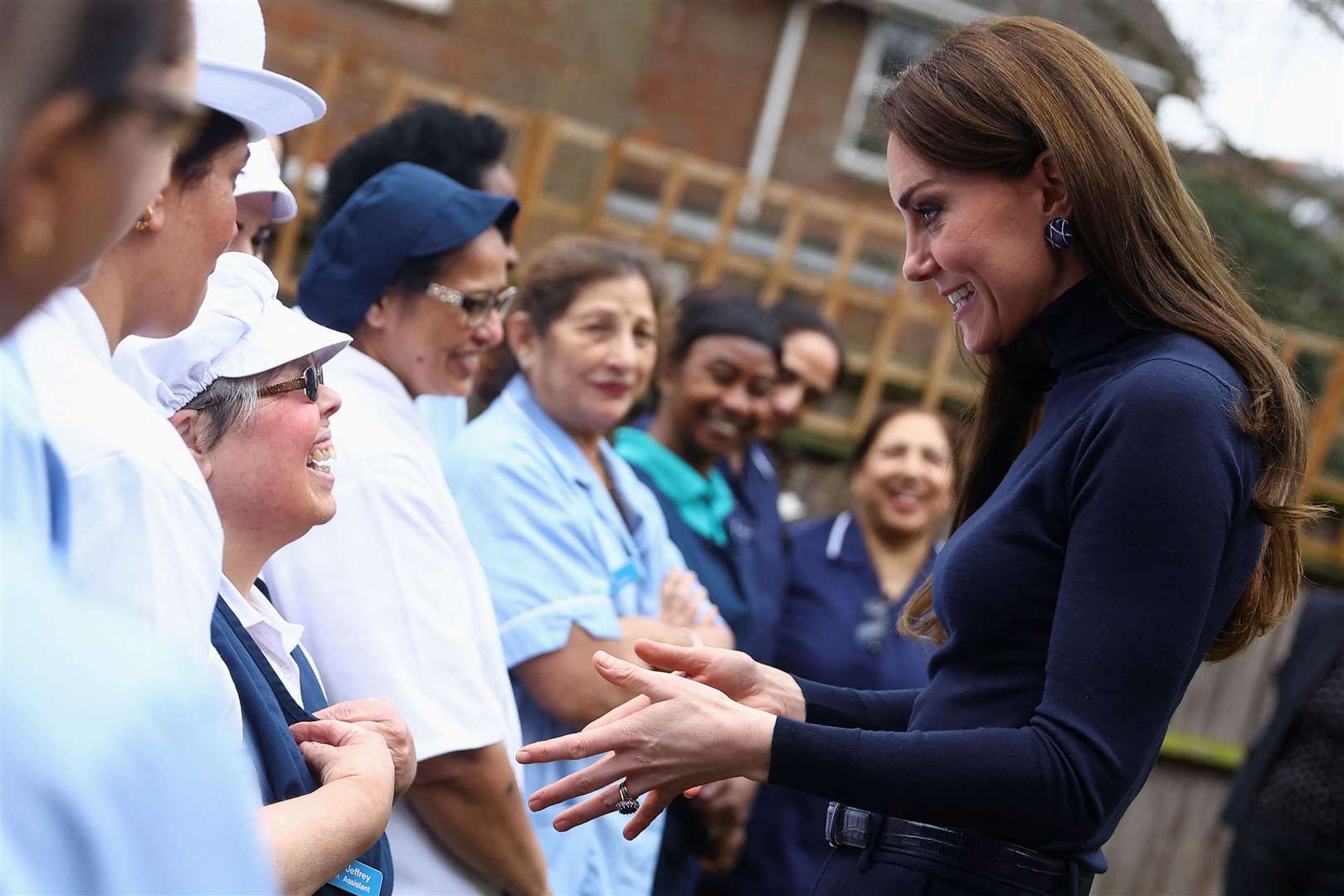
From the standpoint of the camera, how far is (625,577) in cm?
339

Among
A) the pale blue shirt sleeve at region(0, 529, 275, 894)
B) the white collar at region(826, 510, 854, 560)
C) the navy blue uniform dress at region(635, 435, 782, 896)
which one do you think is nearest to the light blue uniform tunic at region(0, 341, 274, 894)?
the pale blue shirt sleeve at region(0, 529, 275, 894)

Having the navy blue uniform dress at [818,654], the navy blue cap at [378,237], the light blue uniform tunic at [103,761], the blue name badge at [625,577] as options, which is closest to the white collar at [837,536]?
the navy blue uniform dress at [818,654]

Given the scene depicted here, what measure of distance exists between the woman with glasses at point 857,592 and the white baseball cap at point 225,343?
7.78 ft

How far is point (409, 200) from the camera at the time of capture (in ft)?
9.96

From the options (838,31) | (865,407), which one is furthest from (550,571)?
(838,31)

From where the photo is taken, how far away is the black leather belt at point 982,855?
1922mm

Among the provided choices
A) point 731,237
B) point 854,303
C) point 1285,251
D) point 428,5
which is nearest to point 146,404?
point 731,237

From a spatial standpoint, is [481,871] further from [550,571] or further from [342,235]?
[342,235]

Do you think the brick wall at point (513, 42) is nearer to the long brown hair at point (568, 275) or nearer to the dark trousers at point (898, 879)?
the long brown hair at point (568, 275)

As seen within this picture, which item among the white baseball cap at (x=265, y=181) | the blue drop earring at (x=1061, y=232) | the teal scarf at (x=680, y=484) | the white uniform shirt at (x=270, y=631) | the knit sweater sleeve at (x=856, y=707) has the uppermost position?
the blue drop earring at (x=1061, y=232)

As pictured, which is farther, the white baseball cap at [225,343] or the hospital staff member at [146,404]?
the white baseball cap at [225,343]

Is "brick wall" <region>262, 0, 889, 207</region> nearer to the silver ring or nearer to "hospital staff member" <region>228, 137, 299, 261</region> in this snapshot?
"hospital staff member" <region>228, 137, 299, 261</region>

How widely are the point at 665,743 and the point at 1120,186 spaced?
3.34 feet

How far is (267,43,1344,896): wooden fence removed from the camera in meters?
7.86
